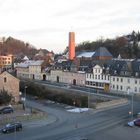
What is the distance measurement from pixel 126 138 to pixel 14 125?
43.6ft

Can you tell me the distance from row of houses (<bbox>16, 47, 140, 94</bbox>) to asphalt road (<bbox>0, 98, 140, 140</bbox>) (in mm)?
17952

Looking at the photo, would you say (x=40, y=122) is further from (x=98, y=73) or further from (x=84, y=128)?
(x=98, y=73)

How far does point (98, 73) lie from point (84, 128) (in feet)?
122

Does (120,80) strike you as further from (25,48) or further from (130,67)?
(25,48)

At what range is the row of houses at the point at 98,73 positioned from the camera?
72.9 m

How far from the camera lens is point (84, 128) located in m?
43.7

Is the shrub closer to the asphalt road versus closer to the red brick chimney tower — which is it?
the asphalt road

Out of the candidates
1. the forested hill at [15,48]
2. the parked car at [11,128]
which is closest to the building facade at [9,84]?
the parked car at [11,128]

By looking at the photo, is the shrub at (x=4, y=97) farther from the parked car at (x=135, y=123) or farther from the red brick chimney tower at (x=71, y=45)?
the red brick chimney tower at (x=71, y=45)

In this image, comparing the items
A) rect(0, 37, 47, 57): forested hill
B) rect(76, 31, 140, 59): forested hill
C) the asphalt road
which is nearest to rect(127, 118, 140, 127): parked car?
the asphalt road

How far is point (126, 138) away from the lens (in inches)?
1535

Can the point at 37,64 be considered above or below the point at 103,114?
above

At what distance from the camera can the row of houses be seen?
239ft

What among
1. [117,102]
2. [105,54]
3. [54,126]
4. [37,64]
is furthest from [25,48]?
[54,126]
